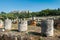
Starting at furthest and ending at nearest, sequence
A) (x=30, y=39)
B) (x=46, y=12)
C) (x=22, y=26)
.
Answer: (x=46, y=12) < (x=22, y=26) < (x=30, y=39)

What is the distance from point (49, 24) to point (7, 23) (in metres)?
6.52

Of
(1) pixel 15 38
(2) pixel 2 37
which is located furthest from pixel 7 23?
(1) pixel 15 38

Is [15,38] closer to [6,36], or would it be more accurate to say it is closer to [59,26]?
[6,36]

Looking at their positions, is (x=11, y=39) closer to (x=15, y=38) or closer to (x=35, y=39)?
(x=15, y=38)

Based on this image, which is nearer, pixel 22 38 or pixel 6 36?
pixel 22 38

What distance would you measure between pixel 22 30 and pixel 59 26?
13.5 ft

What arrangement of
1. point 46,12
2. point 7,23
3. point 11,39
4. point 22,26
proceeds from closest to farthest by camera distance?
1. point 11,39
2. point 22,26
3. point 7,23
4. point 46,12

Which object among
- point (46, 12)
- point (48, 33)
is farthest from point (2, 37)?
point (46, 12)

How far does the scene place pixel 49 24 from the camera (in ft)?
42.3

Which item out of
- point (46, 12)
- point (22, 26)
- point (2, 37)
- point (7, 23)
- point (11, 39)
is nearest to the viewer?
point (11, 39)

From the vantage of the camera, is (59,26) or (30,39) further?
(59,26)

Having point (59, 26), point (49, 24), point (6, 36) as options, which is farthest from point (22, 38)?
point (59, 26)

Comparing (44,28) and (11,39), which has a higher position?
(44,28)

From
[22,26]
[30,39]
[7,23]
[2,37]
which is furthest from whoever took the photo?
[7,23]
